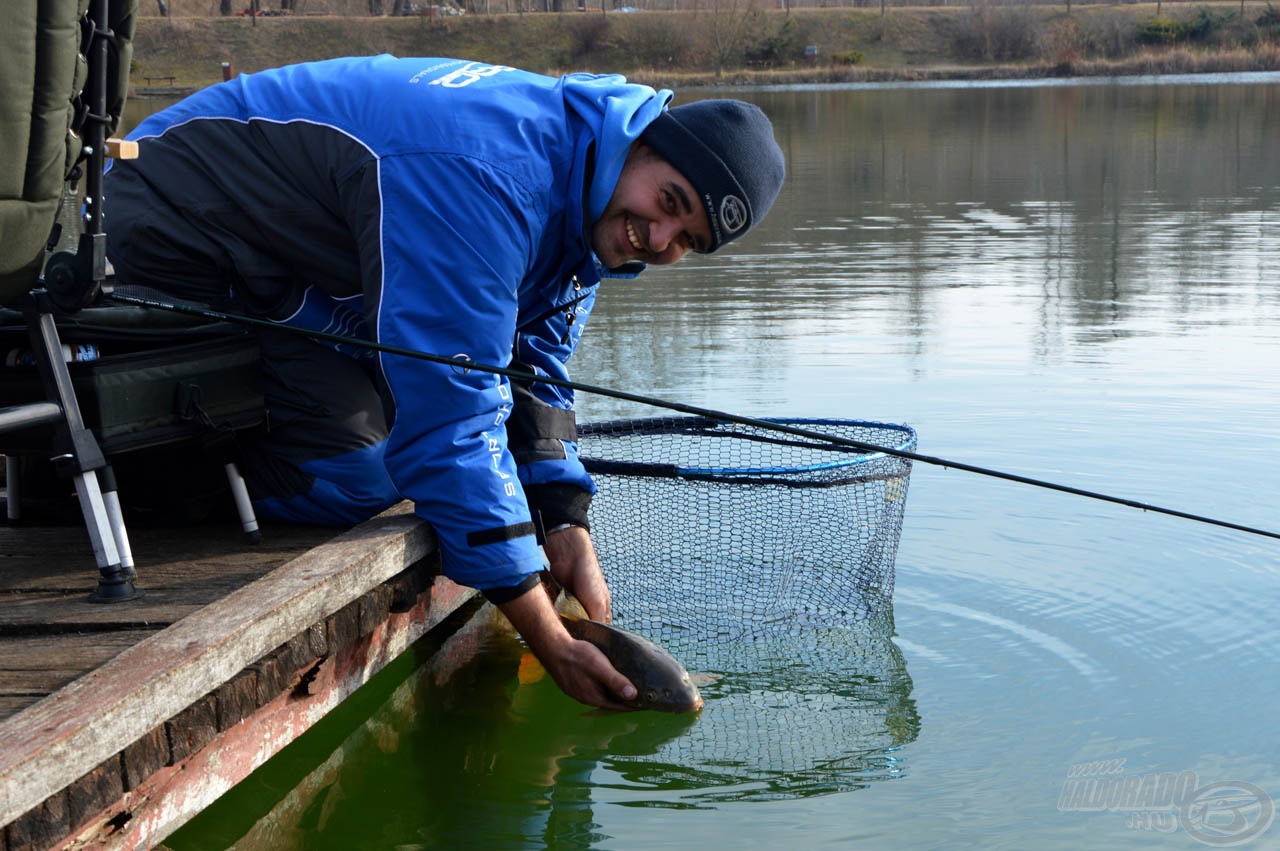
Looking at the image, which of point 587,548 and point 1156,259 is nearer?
point 587,548

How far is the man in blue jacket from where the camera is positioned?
10.4 ft

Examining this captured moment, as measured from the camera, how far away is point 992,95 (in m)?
37.1

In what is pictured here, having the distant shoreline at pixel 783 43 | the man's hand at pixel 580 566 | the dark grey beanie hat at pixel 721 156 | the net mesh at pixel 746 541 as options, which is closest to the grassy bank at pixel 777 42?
the distant shoreline at pixel 783 43

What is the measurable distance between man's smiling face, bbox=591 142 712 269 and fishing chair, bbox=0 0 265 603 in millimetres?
842

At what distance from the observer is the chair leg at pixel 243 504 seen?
345 centimetres

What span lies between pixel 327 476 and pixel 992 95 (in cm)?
3564

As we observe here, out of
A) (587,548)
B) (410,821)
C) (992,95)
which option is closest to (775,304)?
(587,548)

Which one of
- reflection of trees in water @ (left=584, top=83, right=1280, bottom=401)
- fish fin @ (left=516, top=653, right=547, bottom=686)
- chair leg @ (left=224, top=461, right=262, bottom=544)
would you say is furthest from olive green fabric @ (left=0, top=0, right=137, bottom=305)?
reflection of trees in water @ (left=584, top=83, right=1280, bottom=401)

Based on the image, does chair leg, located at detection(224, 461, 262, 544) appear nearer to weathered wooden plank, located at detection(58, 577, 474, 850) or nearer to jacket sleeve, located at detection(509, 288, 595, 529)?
weathered wooden plank, located at detection(58, 577, 474, 850)

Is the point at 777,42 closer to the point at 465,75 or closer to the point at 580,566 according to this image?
the point at 580,566

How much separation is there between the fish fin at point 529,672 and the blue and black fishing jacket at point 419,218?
0.82 meters

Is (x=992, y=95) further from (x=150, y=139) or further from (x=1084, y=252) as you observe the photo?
(x=150, y=139)

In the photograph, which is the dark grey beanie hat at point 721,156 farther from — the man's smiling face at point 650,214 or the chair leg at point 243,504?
the chair leg at point 243,504

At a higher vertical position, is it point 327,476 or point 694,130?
point 694,130
